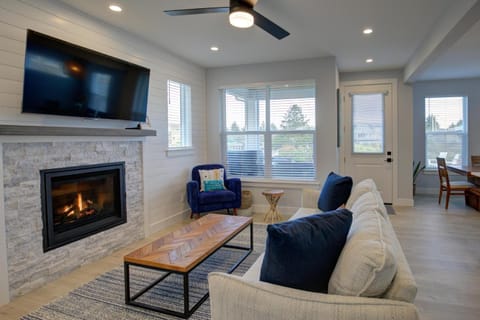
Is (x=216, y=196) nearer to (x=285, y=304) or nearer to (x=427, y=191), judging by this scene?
(x=285, y=304)

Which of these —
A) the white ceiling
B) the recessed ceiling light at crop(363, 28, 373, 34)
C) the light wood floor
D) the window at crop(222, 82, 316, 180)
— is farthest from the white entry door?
the recessed ceiling light at crop(363, 28, 373, 34)

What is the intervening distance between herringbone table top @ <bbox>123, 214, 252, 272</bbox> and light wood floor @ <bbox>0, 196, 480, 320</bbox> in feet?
2.96

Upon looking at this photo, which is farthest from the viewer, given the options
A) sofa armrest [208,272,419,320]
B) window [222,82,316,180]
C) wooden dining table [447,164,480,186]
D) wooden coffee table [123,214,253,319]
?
window [222,82,316,180]

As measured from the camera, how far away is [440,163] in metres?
5.73

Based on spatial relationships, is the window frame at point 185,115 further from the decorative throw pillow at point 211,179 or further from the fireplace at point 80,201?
the fireplace at point 80,201

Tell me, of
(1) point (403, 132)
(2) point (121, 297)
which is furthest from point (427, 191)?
(2) point (121, 297)

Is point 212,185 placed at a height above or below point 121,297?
above

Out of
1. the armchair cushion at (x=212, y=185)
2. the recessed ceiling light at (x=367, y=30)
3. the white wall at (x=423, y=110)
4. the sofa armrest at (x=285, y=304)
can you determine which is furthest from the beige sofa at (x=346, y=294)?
the white wall at (x=423, y=110)

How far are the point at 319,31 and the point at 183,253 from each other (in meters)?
3.02

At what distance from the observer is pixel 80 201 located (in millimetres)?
3367

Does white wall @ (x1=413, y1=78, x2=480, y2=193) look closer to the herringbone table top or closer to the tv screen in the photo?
the herringbone table top

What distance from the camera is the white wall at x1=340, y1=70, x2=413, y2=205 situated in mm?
5875

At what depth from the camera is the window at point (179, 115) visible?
4.79 metres

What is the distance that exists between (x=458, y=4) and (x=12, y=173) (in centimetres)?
413
